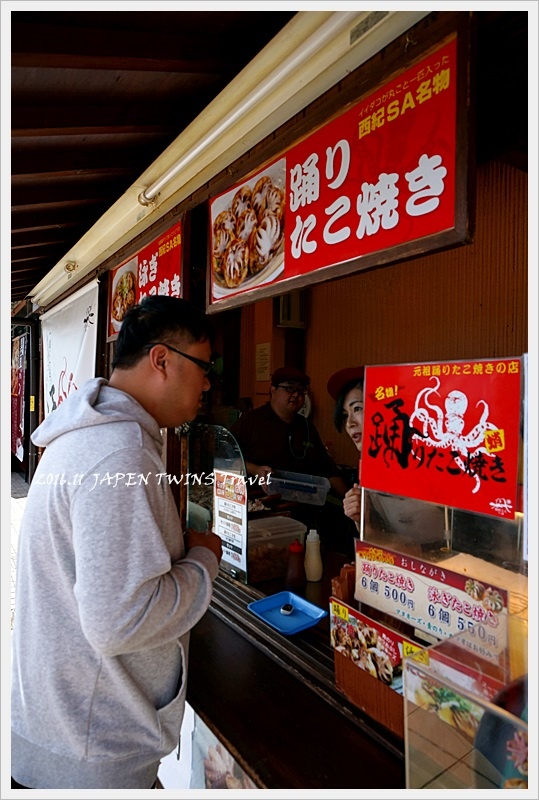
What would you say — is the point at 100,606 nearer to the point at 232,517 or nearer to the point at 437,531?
the point at 437,531

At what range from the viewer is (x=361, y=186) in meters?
1.60

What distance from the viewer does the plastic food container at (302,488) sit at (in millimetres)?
3742

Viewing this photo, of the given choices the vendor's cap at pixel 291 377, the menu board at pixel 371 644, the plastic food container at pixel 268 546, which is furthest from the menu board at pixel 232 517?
the vendor's cap at pixel 291 377

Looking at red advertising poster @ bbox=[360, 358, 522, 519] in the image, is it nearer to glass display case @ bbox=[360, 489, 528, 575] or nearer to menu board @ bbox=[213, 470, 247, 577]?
glass display case @ bbox=[360, 489, 528, 575]

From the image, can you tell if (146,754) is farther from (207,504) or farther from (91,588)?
(207,504)

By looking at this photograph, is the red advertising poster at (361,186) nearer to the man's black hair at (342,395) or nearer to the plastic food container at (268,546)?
the man's black hair at (342,395)

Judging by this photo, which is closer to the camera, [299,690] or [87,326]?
[299,690]

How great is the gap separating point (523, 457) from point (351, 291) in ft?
12.6

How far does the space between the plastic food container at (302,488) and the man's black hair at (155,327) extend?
2.26 meters

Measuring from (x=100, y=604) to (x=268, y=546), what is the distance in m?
1.63

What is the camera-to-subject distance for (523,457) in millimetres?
1222

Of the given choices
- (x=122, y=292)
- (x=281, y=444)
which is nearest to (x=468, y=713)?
(x=281, y=444)

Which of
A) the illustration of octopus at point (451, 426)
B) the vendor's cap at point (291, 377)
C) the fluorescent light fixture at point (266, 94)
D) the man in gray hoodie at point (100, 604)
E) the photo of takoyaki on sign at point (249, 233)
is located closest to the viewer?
the man in gray hoodie at point (100, 604)

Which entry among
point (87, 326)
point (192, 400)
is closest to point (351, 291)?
point (87, 326)
